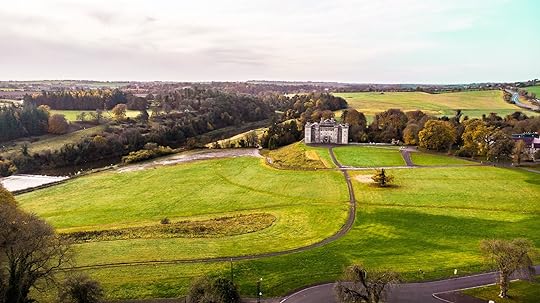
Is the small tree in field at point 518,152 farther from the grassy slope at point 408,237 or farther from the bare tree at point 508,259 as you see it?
the bare tree at point 508,259

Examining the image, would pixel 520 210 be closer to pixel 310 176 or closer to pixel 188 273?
pixel 310 176

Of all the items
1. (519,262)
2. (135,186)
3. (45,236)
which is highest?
(45,236)

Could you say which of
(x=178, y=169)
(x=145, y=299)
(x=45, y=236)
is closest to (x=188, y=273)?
(x=145, y=299)

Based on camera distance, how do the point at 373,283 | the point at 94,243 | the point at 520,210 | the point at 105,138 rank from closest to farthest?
the point at 373,283 < the point at 94,243 < the point at 520,210 < the point at 105,138

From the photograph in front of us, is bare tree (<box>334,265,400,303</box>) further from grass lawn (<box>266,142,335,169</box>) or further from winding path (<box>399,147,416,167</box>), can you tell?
winding path (<box>399,147,416,167</box>)

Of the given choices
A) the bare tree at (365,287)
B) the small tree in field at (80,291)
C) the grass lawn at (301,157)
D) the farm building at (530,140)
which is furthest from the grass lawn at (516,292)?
the farm building at (530,140)

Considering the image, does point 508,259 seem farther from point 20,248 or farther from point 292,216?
point 20,248

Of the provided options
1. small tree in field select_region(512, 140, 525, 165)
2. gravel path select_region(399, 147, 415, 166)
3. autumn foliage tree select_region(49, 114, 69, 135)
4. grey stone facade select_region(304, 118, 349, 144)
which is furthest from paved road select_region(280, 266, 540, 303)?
autumn foliage tree select_region(49, 114, 69, 135)
